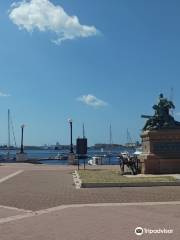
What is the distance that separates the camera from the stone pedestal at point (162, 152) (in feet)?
94.3

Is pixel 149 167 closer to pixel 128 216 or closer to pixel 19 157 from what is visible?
pixel 128 216

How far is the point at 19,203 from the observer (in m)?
16.9

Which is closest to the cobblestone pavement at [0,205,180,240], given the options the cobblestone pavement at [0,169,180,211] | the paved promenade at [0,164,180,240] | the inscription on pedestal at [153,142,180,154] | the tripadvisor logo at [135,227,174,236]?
the paved promenade at [0,164,180,240]

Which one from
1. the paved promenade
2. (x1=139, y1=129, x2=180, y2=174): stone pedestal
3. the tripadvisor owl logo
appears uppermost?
(x1=139, y1=129, x2=180, y2=174): stone pedestal

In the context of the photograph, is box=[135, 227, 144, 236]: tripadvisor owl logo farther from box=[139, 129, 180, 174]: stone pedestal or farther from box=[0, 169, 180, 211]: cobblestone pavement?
box=[139, 129, 180, 174]: stone pedestal

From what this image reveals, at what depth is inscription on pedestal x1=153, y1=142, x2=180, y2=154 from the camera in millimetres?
28906

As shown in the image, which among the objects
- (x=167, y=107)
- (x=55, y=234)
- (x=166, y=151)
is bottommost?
(x=55, y=234)

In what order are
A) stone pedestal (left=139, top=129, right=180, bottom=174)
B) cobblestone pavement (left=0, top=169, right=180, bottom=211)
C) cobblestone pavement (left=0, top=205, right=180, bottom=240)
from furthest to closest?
stone pedestal (left=139, top=129, right=180, bottom=174), cobblestone pavement (left=0, top=169, right=180, bottom=211), cobblestone pavement (left=0, top=205, right=180, bottom=240)

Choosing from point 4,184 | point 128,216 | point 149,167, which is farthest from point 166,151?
point 128,216

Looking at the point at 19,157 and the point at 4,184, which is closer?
the point at 4,184

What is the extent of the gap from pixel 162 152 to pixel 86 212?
14.8 m

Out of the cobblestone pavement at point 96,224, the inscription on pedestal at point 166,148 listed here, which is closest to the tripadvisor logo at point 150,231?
the cobblestone pavement at point 96,224

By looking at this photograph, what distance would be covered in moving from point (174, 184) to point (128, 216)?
891 cm

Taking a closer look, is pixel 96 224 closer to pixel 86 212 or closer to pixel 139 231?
pixel 139 231
